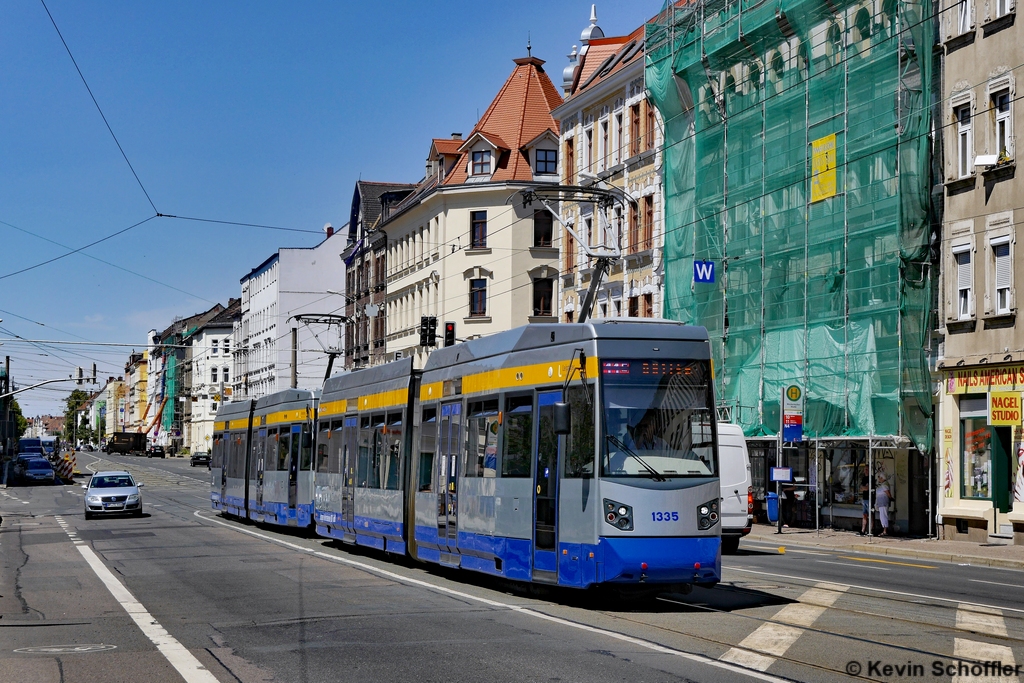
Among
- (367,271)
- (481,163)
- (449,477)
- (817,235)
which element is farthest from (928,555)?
(367,271)

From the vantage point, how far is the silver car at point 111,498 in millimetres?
41906

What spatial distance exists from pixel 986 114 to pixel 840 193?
15.2 feet

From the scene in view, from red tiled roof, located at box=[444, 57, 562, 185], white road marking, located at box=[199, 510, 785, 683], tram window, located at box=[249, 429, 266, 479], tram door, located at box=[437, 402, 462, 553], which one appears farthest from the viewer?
red tiled roof, located at box=[444, 57, 562, 185]

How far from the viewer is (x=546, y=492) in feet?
53.3

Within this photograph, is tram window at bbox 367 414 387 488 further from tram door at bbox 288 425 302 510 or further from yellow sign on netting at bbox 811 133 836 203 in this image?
yellow sign on netting at bbox 811 133 836 203

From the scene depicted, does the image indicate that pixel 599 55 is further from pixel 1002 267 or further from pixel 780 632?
pixel 780 632

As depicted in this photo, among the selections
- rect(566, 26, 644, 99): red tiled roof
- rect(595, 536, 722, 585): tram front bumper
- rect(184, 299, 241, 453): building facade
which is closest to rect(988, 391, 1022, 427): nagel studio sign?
rect(595, 536, 722, 585): tram front bumper

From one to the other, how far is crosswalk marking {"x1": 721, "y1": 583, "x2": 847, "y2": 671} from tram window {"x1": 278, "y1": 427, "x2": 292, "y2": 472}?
745 inches

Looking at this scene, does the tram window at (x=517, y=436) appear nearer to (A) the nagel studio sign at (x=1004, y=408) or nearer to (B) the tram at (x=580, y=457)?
(B) the tram at (x=580, y=457)

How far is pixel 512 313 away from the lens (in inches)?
2591

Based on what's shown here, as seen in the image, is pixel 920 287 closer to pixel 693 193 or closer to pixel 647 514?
pixel 693 193

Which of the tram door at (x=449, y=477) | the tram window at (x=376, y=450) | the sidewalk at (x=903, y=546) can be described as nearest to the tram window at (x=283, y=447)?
the tram window at (x=376, y=450)

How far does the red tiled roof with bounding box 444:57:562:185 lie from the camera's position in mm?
68562

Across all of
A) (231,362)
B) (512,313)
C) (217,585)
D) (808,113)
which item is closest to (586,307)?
(217,585)
